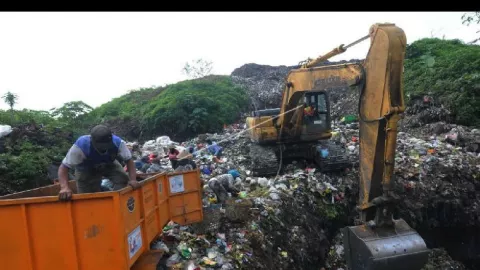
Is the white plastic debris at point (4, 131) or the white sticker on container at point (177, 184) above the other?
the white plastic debris at point (4, 131)

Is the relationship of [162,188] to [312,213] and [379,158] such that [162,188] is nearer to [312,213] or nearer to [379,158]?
[379,158]

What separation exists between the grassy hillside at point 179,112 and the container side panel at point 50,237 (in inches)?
516

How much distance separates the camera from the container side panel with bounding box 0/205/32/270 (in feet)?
11.0

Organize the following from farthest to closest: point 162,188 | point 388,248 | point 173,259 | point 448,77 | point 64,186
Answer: point 448,77 → point 162,188 → point 173,259 → point 388,248 → point 64,186

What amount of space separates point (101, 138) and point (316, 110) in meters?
5.93

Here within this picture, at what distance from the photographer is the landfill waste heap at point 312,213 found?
17.4ft

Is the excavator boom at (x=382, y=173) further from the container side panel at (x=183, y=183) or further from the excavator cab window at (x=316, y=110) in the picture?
the excavator cab window at (x=316, y=110)

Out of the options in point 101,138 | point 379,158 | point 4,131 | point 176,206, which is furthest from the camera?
point 4,131

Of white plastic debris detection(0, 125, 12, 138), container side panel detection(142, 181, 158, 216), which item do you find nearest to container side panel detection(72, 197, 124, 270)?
container side panel detection(142, 181, 158, 216)

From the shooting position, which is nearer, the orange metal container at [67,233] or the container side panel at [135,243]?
the orange metal container at [67,233]

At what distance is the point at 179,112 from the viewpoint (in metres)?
17.2

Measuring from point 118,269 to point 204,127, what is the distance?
13868mm

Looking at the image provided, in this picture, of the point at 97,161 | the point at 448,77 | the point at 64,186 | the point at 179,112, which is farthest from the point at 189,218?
the point at 448,77

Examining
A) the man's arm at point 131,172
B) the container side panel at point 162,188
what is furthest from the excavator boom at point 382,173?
the man's arm at point 131,172
